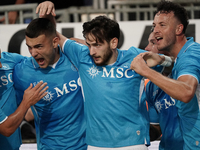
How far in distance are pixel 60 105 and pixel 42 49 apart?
1.89 feet

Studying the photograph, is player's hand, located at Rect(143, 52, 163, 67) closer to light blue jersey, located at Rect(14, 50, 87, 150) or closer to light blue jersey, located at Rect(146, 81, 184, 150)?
light blue jersey, located at Rect(146, 81, 184, 150)

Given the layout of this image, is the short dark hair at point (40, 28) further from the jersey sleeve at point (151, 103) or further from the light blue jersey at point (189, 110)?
the light blue jersey at point (189, 110)

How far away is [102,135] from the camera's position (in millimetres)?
2488

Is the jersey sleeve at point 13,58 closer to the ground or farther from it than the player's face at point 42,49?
closer to the ground

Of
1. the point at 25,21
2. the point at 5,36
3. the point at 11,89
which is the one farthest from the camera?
the point at 25,21

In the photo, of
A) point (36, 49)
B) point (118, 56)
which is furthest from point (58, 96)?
point (118, 56)

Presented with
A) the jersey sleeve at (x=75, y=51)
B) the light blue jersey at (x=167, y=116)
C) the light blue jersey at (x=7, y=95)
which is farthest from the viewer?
the light blue jersey at (x=7, y=95)

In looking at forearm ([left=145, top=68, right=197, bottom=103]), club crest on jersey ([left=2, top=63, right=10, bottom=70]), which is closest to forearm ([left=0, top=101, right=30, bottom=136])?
club crest on jersey ([left=2, top=63, right=10, bottom=70])

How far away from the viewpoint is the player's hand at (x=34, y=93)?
8.64 feet

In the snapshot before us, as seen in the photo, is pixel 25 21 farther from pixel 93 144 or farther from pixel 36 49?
pixel 93 144

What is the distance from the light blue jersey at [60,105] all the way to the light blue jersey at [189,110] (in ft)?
3.19

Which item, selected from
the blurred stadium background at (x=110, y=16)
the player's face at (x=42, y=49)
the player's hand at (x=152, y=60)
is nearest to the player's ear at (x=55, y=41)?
the player's face at (x=42, y=49)

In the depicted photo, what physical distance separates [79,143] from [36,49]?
102 centimetres

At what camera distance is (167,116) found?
287 centimetres
